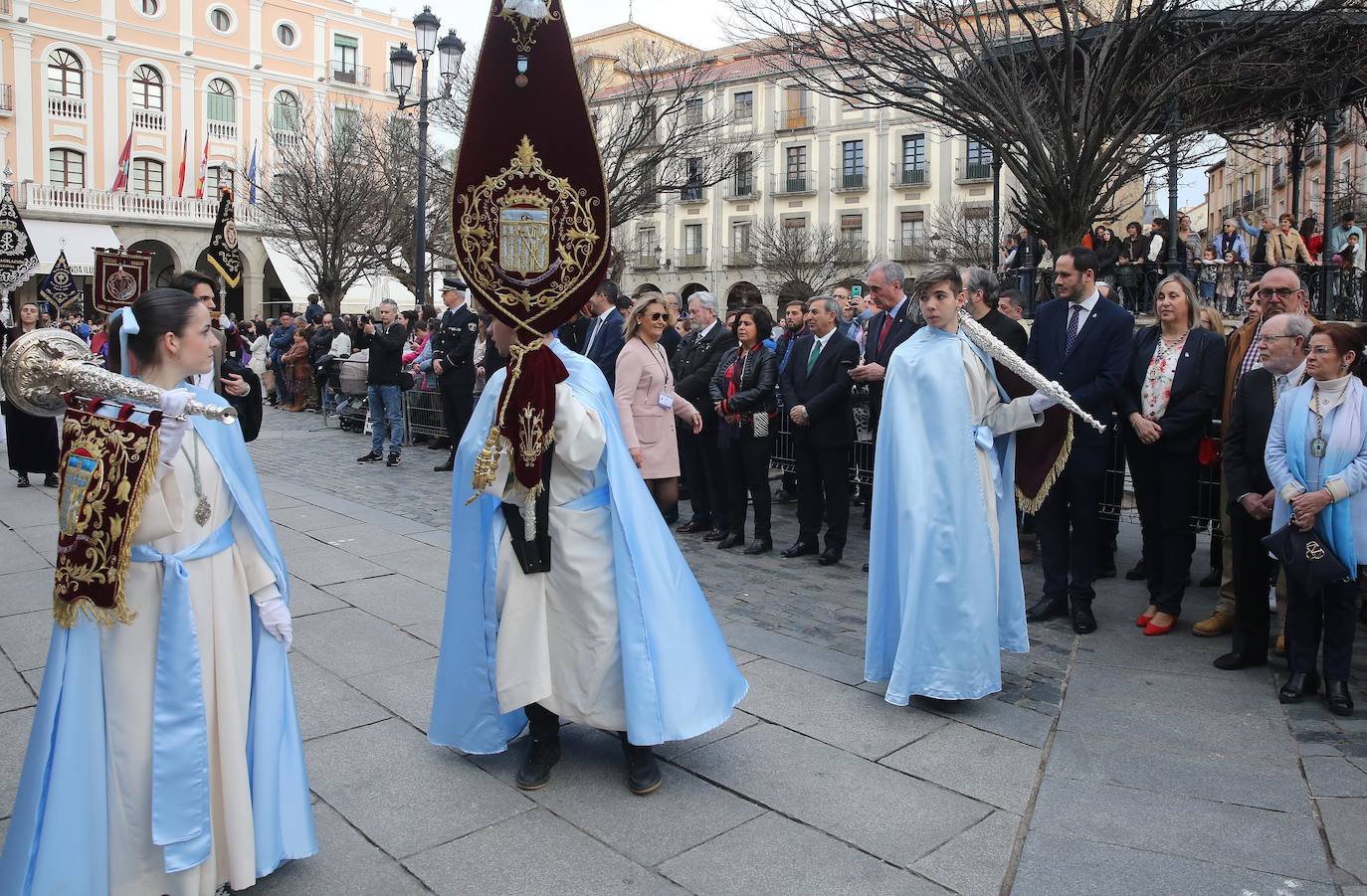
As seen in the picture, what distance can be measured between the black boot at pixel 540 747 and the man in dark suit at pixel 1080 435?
3.32 m

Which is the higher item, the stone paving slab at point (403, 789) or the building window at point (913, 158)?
the building window at point (913, 158)

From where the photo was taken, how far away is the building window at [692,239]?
51.2 m

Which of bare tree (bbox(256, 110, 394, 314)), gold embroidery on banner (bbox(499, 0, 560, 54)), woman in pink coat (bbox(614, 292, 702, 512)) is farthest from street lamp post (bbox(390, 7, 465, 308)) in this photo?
gold embroidery on banner (bbox(499, 0, 560, 54))

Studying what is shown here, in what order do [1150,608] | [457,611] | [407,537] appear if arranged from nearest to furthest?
1. [457,611]
2. [1150,608]
3. [407,537]

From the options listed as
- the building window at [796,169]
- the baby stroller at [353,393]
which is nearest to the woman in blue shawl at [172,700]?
the baby stroller at [353,393]

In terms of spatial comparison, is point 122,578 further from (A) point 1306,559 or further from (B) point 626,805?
(A) point 1306,559

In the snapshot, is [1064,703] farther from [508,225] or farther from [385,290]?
[385,290]

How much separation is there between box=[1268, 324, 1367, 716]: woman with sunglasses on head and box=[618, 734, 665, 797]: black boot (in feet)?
9.73

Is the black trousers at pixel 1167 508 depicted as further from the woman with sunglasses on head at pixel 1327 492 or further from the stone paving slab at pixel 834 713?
the stone paving slab at pixel 834 713

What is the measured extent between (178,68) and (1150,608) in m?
45.5

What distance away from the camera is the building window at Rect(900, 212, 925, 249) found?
45.3 metres

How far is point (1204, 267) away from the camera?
50.3ft

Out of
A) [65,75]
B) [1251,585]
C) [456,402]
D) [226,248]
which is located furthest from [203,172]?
[1251,585]

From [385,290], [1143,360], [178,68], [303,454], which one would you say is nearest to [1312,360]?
[1143,360]
